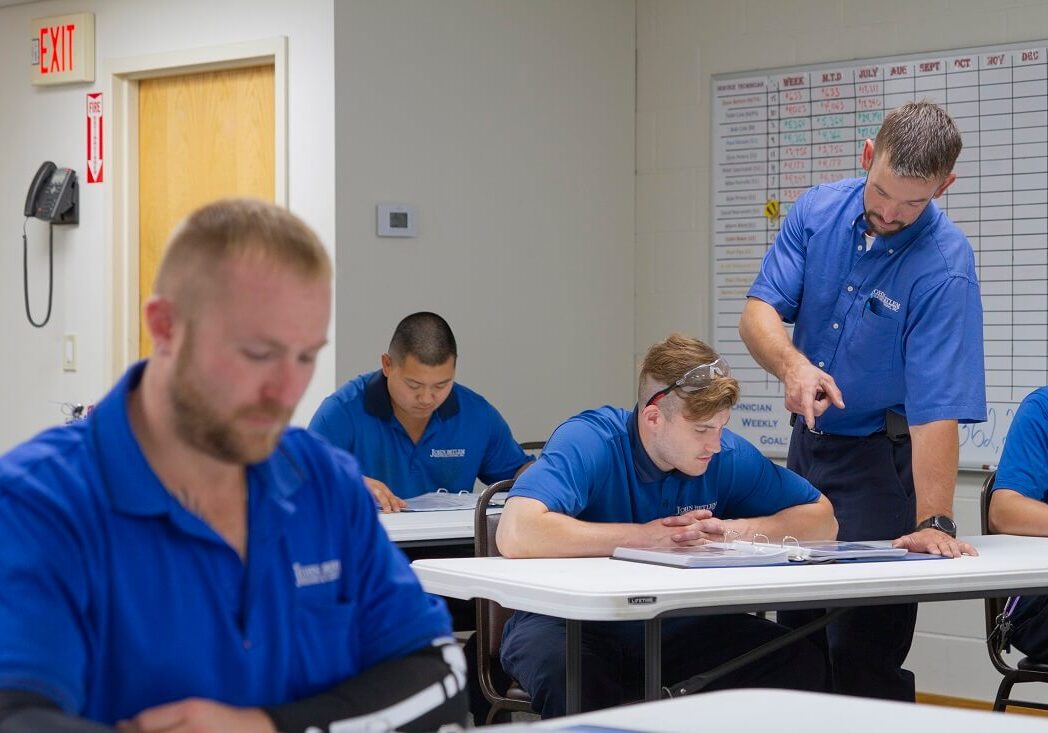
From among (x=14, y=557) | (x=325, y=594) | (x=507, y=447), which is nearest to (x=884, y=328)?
(x=507, y=447)

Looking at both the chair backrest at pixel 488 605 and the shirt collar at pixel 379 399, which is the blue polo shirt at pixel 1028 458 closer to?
the chair backrest at pixel 488 605

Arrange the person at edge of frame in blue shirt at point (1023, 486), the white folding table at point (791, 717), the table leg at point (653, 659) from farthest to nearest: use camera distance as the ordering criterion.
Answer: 1. the person at edge of frame in blue shirt at point (1023, 486)
2. the table leg at point (653, 659)
3. the white folding table at point (791, 717)

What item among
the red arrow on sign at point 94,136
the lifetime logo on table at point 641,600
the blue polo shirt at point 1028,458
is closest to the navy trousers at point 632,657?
the lifetime logo on table at point 641,600

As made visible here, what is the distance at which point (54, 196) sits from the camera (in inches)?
213

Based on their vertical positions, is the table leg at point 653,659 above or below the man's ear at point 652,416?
below

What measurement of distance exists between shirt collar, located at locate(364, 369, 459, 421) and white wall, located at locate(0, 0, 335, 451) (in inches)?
12.8

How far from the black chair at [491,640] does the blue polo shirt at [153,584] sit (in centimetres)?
139

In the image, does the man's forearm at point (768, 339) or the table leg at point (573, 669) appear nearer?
the table leg at point (573, 669)

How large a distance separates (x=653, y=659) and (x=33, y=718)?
1.36 m

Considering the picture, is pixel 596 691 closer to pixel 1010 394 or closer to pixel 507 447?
pixel 507 447

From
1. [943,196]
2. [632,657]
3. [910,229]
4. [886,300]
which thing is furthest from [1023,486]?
[943,196]

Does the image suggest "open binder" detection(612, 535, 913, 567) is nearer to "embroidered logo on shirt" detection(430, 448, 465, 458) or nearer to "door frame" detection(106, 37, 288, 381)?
"embroidered logo on shirt" detection(430, 448, 465, 458)

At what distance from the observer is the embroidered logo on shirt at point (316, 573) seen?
150cm

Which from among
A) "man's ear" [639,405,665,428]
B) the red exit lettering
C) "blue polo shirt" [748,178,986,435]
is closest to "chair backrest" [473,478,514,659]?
"man's ear" [639,405,665,428]
